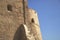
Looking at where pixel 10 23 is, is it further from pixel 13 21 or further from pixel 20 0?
pixel 20 0

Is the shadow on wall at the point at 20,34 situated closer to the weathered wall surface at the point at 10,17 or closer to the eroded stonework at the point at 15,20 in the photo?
the eroded stonework at the point at 15,20

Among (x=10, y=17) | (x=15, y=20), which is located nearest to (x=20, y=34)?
(x=15, y=20)

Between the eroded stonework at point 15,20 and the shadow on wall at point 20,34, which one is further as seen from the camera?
the shadow on wall at point 20,34

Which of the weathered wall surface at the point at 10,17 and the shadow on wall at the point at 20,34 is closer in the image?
the weathered wall surface at the point at 10,17

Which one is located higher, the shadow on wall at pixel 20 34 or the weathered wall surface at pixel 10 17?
the weathered wall surface at pixel 10 17

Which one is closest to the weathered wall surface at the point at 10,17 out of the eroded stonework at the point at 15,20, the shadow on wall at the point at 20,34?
the eroded stonework at the point at 15,20

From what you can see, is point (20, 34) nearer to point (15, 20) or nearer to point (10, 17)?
point (15, 20)

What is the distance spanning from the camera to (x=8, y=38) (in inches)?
657

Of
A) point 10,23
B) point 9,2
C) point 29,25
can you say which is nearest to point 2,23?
point 10,23

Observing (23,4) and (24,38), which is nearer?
Answer: (24,38)

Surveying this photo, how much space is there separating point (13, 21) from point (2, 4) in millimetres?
1639

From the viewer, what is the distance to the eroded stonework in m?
16.7

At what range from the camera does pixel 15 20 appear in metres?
17.6

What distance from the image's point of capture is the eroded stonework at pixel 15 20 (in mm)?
16734
